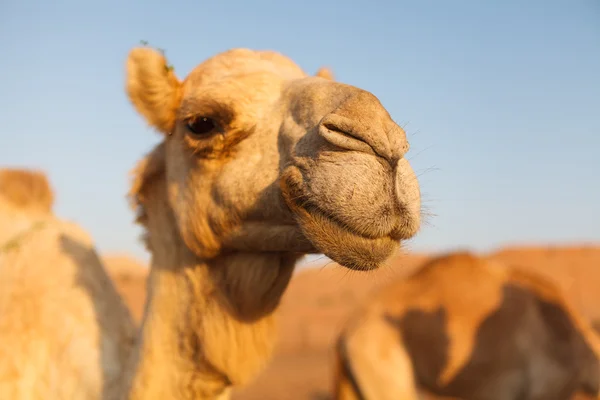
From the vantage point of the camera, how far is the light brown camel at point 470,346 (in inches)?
283

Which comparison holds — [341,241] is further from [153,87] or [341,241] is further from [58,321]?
[58,321]

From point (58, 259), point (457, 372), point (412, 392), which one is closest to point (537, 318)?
point (457, 372)

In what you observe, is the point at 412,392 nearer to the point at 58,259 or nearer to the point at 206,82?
the point at 58,259

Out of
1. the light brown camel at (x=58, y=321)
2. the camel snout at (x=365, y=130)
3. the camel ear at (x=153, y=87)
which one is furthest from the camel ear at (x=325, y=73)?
the light brown camel at (x=58, y=321)

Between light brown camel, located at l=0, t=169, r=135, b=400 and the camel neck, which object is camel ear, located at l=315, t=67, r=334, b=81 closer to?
the camel neck

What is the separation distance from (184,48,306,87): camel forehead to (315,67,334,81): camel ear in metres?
0.26

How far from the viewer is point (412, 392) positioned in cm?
714

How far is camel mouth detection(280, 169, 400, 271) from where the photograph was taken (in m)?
2.00

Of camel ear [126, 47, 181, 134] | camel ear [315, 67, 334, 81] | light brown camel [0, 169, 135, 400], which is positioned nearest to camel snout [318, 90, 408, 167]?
camel ear [126, 47, 181, 134]

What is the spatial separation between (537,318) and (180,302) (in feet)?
20.3

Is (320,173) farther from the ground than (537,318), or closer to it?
farther from the ground

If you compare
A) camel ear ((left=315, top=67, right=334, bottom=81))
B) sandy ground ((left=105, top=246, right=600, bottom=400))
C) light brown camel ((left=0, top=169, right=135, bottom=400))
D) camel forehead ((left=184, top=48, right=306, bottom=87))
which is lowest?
sandy ground ((left=105, top=246, right=600, bottom=400))

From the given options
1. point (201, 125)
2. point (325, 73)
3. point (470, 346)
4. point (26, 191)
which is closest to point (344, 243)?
point (201, 125)

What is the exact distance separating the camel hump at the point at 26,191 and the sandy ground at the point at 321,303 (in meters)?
1.76
